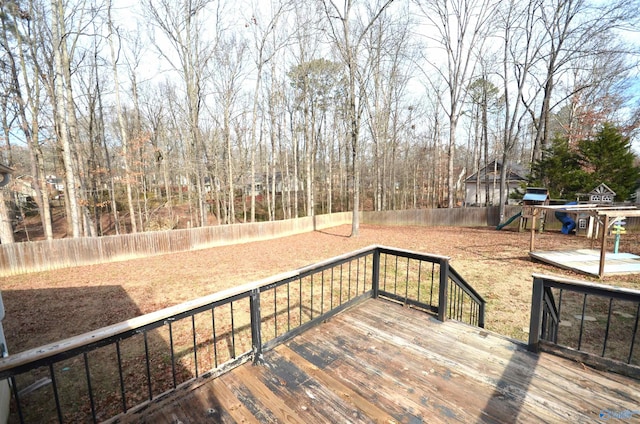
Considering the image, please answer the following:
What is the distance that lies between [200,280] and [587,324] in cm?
874

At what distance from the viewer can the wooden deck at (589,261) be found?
680 cm

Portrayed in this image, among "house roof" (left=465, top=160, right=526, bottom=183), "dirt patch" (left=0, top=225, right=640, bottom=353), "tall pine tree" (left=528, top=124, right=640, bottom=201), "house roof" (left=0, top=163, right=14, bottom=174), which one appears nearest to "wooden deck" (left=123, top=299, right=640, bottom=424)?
"dirt patch" (left=0, top=225, right=640, bottom=353)

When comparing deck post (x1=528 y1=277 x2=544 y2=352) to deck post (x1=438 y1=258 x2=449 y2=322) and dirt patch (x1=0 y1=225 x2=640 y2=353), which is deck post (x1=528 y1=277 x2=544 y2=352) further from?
dirt patch (x1=0 y1=225 x2=640 y2=353)

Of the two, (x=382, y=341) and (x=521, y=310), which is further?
(x=521, y=310)

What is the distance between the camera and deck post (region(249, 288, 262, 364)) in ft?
8.87

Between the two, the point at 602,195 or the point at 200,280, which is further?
the point at 602,195

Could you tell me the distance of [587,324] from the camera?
5.03 meters

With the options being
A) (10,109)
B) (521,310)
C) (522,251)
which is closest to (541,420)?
(521,310)

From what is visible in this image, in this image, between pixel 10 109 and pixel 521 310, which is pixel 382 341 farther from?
pixel 10 109

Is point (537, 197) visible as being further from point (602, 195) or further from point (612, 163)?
point (612, 163)

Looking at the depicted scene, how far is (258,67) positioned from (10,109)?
38.6 feet

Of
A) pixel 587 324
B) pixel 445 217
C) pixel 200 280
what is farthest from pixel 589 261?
pixel 200 280

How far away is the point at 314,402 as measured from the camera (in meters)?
2.30

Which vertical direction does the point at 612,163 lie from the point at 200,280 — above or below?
above
